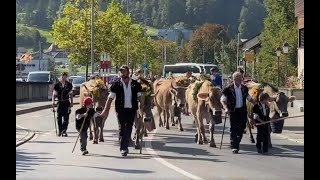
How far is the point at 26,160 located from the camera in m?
13.2

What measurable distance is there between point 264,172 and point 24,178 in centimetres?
417

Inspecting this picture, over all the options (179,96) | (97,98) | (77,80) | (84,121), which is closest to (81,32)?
(77,80)

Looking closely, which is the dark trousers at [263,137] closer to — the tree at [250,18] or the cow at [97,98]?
the cow at [97,98]

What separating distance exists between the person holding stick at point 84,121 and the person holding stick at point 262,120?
3708 mm

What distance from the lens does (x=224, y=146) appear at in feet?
51.6

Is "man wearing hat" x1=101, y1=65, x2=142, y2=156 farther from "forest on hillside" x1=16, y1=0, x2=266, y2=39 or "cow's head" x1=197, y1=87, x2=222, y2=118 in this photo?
"forest on hillside" x1=16, y1=0, x2=266, y2=39

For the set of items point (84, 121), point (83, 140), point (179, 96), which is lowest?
point (83, 140)

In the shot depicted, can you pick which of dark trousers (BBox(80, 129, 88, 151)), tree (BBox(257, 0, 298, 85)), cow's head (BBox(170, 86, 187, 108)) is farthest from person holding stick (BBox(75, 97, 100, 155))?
tree (BBox(257, 0, 298, 85))

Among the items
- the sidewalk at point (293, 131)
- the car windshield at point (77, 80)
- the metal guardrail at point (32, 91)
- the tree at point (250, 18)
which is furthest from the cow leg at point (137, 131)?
the tree at point (250, 18)

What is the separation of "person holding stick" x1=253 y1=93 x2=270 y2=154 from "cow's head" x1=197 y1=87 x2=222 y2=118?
858mm

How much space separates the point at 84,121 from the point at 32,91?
91.3 feet

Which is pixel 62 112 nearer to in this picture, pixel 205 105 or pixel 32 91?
pixel 205 105

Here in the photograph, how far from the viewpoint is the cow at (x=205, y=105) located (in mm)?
15242
